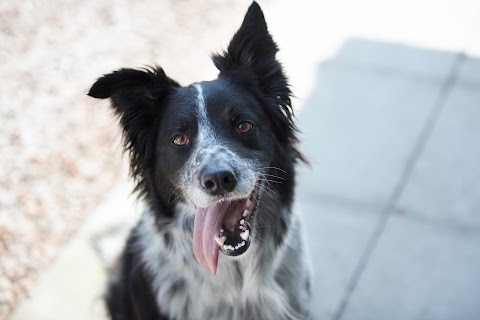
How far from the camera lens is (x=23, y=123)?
549 centimetres

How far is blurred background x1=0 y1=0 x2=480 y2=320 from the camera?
160 inches

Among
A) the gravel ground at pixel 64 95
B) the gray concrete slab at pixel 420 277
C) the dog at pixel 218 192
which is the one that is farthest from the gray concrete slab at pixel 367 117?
the dog at pixel 218 192

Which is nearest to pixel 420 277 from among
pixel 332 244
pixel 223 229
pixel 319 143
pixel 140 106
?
pixel 332 244

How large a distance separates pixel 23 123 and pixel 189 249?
10.2 feet

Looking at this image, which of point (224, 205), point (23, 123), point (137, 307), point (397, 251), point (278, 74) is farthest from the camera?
point (23, 123)

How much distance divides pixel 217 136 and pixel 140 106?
1.64ft

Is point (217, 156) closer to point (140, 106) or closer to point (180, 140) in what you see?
point (180, 140)

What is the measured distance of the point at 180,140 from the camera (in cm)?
305

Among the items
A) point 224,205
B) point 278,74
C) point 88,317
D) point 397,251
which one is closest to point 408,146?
point 397,251

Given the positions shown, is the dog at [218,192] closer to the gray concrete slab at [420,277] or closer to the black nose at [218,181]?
the black nose at [218,181]

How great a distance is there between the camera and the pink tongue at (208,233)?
2.89 metres

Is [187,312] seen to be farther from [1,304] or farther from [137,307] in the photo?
[1,304]

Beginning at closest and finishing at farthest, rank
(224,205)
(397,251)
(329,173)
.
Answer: (224,205)
(397,251)
(329,173)

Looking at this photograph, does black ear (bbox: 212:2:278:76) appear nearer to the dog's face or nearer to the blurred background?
the dog's face
